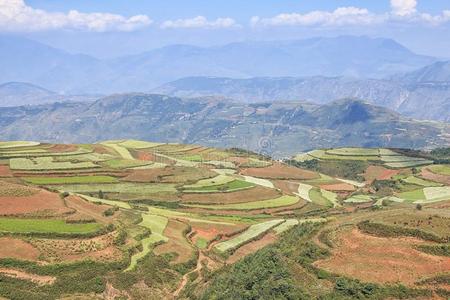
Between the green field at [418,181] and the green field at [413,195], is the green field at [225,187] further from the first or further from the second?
the green field at [418,181]

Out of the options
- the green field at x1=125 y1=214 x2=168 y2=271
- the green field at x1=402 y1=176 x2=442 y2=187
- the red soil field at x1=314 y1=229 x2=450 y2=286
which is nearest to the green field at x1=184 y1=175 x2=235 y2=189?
the green field at x1=125 y1=214 x2=168 y2=271

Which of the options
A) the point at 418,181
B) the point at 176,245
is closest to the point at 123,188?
the point at 176,245

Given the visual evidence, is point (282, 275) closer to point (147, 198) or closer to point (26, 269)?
A: point (26, 269)

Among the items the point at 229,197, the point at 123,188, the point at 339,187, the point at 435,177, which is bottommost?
the point at 339,187

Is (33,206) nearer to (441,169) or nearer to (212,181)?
(212,181)

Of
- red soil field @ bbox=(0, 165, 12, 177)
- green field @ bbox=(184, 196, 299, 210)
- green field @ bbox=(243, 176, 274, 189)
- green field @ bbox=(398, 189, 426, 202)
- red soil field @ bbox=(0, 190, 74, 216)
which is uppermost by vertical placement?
red soil field @ bbox=(0, 190, 74, 216)

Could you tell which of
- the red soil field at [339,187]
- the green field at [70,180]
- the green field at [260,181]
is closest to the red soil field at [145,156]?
the green field at [260,181]

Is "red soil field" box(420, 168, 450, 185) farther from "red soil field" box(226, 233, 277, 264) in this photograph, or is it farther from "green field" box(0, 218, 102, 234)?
"green field" box(0, 218, 102, 234)

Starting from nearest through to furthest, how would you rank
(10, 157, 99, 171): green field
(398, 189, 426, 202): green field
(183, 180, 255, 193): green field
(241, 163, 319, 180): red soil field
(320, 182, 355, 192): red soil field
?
(183, 180, 255, 193): green field, (10, 157, 99, 171): green field, (398, 189, 426, 202): green field, (320, 182, 355, 192): red soil field, (241, 163, 319, 180): red soil field
